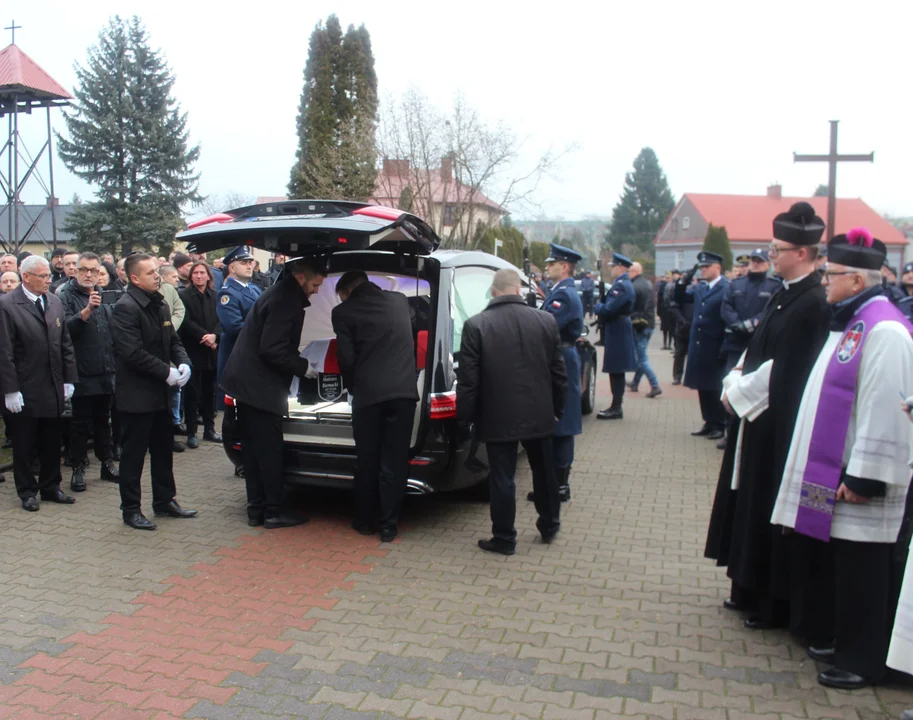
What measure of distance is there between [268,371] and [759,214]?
7046cm

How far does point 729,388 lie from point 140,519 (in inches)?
165

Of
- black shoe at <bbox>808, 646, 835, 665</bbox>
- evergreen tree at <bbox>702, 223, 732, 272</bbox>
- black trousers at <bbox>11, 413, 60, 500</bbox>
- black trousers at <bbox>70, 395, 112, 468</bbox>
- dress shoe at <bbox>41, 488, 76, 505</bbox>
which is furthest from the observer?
evergreen tree at <bbox>702, 223, 732, 272</bbox>

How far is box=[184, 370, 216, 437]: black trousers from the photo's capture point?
8.77 meters

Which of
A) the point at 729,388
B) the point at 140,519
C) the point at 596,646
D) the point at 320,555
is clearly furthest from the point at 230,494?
the point at 729,388

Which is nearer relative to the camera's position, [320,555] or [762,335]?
[762,335]

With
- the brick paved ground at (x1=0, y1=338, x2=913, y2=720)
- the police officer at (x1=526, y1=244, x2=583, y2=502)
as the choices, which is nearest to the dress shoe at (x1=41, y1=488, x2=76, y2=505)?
the brick paved ground at (x1=0, y1=338, x2=913, y2=720)

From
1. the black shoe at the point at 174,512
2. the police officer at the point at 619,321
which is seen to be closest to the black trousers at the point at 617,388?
the police officer at the point at 619,321

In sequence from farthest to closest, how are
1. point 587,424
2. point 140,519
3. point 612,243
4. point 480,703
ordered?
1. point 612,243
2. point 587,424
3. point 140,519
4. point 480,703

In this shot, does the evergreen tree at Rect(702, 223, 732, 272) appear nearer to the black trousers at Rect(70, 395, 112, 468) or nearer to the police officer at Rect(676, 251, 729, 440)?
the police officer at Rect(676, 251, 729, 440)

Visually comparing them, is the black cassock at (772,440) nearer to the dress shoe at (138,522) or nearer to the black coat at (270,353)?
the black coat at (270,353)

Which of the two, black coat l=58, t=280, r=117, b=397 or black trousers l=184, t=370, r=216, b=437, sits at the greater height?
black coat l=58, t=280, r=117, b=397

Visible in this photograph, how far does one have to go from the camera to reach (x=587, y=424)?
10516 mm

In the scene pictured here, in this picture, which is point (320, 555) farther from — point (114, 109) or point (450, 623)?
point (114, 109)

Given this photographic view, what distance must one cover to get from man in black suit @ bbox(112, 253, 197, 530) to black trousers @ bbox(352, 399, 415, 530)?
1.44 metres
